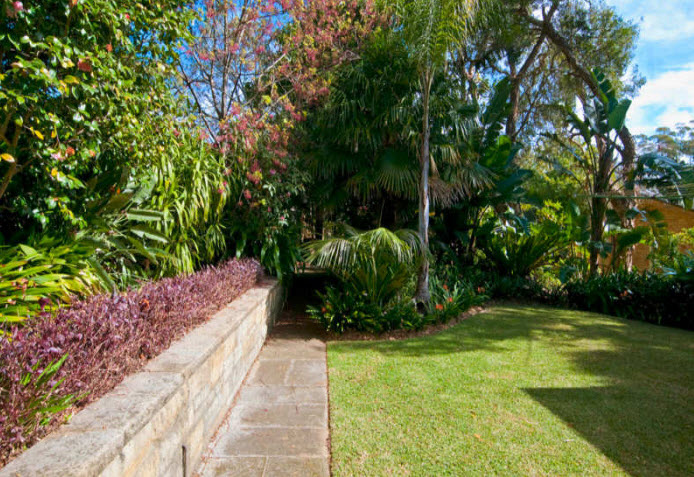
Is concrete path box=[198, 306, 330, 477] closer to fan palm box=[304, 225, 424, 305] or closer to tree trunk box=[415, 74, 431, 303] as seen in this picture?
fan palm box=[304, 225, 424, 305]

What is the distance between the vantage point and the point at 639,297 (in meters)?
7.64

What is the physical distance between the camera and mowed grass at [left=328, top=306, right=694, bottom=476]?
2785 mm

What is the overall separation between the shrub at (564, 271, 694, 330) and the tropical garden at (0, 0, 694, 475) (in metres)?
0.04

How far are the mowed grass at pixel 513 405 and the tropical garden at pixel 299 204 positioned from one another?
1.8 inches

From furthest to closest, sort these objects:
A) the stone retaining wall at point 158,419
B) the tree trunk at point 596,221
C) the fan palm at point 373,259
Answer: the tree trunk at point 596,221 → the fan palm at point 373,259 → the stone retaining wall at point 158,419

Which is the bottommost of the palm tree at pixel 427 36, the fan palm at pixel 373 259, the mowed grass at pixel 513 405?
the mowed grass at pixel 513 405

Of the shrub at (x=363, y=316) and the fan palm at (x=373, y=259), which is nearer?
the fan palm at (x=373, y=259)

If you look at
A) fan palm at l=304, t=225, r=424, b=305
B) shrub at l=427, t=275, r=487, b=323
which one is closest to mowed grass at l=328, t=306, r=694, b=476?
shrub at l=427, t=275, r=487, b=323

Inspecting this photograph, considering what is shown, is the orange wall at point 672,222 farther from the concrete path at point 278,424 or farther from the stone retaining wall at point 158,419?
the stone retaining wall at point 158,419

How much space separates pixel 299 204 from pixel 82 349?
629 centimetres

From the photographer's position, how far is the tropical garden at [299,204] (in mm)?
2664

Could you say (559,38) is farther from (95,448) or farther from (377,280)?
(95,448)

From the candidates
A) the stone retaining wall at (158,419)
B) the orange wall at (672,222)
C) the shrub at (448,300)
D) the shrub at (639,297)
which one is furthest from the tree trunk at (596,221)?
the orange wall at (672,222)

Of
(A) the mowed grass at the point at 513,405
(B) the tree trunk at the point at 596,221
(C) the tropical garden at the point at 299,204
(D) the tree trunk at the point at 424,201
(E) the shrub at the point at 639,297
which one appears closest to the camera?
(C) the tropical garden at the point at 299,204
